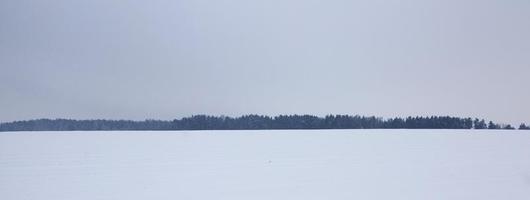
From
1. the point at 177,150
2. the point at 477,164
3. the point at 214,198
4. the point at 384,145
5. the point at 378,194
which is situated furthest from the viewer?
the point at 384,145

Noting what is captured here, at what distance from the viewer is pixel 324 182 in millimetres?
7598

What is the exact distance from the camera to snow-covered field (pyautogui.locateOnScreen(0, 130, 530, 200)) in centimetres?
672

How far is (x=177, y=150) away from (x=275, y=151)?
2.31 meters

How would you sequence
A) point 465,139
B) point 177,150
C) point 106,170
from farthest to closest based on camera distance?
point 465,139 < point 177,150 < point 106,170

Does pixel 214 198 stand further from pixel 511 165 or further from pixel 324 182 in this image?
pixel 511 165

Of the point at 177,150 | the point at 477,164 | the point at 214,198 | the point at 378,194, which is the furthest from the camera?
the point at 177,150

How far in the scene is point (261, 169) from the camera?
895 centimetres

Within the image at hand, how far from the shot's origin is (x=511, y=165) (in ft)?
32.2

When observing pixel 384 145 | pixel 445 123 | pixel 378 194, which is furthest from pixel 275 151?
pixel 445 123

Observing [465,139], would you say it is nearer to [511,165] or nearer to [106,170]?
[511,165]

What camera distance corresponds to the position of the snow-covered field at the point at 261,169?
672 cm

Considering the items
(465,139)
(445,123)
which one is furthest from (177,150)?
(445,123)

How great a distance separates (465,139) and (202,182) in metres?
9.94

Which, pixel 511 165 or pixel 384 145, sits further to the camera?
pixel 384 145
